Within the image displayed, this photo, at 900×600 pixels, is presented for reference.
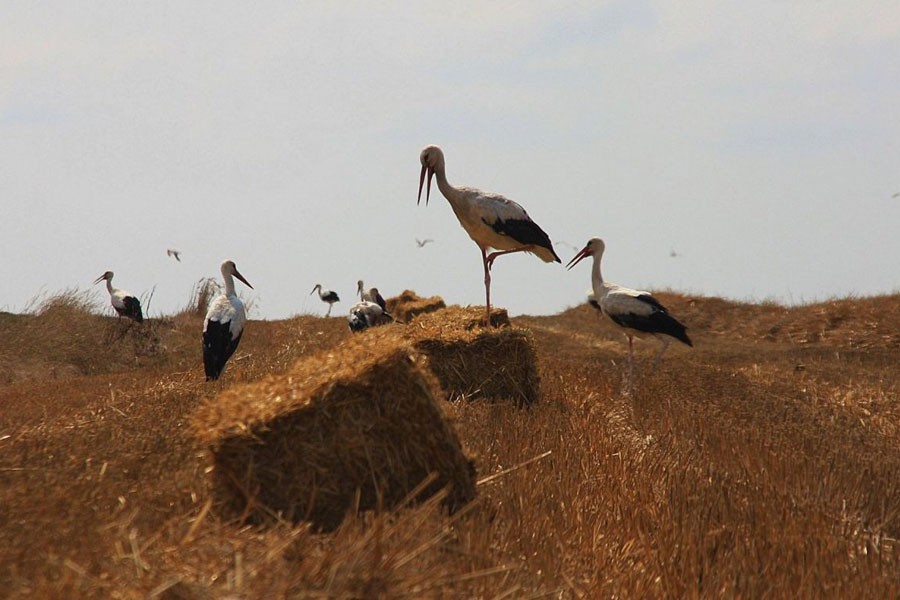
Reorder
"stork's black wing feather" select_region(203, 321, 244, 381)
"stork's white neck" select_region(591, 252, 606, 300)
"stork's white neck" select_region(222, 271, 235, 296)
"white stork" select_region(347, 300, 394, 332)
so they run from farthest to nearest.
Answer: "white stork" select_region(347, 300, 394, 332), "stork's white neck" select_region(591, 252, 606, 300), "stork's white neck" select_region(222, 271, 235, 296), "stork's black wing feather" select_region(203, 321, 244, 381)

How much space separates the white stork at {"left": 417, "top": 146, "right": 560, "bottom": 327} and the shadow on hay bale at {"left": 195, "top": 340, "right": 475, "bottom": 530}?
7.79 m

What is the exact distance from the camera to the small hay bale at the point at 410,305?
18.9 meters

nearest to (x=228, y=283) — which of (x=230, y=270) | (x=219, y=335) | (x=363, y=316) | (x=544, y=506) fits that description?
(x=230, y=270)

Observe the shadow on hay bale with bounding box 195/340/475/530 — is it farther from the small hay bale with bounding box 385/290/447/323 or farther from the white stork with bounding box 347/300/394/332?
the small hay bale with bounding box 385/290/447/323

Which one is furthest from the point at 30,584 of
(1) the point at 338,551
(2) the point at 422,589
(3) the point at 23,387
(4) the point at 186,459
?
(3) the point at 23,387

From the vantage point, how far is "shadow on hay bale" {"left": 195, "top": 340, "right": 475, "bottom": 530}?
4652 mm

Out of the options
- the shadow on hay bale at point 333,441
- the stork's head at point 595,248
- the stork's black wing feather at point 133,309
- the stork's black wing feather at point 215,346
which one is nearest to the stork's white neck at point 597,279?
the stork's head at point 595,248

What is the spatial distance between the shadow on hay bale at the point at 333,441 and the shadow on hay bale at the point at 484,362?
4.50 metres

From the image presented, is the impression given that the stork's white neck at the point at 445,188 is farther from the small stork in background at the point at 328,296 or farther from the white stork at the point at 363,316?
the small stork in background at the point at 328,296

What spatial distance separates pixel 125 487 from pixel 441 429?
4.86ft

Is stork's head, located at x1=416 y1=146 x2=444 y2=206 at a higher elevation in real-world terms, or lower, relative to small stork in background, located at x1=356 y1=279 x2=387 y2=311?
higher

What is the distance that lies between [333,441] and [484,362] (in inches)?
201

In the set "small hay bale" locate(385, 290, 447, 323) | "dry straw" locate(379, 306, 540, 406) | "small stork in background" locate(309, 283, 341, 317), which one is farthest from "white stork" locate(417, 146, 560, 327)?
"small stork in background" locate(309, 283, 341, 317)

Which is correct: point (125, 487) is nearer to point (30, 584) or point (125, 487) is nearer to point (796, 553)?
point (30, 584)
